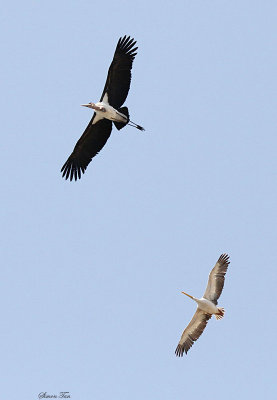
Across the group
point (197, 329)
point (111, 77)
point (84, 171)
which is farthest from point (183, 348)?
point (111, 77)

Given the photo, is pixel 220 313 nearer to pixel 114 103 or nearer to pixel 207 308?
pixel 207 308

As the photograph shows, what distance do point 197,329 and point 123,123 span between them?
24.9ft

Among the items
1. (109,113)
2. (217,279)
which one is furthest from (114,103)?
(217,279)

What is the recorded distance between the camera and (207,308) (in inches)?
1441

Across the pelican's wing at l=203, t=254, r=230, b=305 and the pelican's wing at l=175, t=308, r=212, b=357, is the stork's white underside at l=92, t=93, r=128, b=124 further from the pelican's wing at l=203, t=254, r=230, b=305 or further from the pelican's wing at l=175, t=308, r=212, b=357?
the pelican's wing at l=175, t=308, r=212, b=357

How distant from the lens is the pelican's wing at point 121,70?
34.6 metres

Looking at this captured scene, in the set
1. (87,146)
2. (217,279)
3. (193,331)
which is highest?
(87,146)

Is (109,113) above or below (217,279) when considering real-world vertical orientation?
above

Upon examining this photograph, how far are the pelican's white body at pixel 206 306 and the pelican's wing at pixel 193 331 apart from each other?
0.87 feet

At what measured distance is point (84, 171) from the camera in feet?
120

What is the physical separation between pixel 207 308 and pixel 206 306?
84mm

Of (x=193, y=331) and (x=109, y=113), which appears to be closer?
(x=109, y=113)

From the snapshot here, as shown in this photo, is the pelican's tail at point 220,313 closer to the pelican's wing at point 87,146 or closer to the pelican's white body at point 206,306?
the pelican's white body at point 206,306

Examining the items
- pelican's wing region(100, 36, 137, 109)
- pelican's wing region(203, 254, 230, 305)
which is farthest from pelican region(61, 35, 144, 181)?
pelican's wing region(203, 254, 230, 305)
